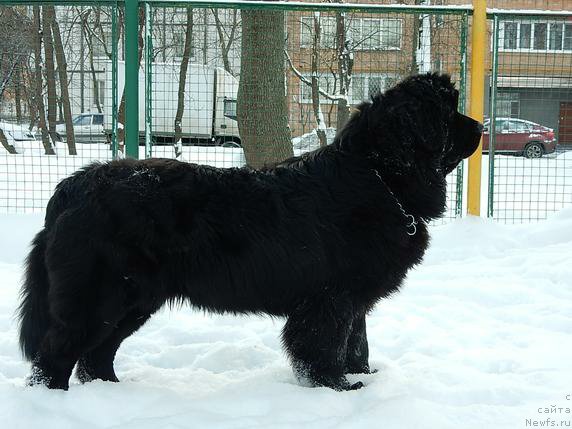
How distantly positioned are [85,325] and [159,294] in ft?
1.23

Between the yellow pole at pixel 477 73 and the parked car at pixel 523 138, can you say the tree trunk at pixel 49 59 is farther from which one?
the parked car at pixel 523 138

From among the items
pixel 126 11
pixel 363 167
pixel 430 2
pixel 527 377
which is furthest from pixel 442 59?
pixel 430 2

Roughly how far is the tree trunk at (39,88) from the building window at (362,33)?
294 centimetres

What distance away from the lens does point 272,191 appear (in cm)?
325

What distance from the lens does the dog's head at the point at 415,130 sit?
3299 mm

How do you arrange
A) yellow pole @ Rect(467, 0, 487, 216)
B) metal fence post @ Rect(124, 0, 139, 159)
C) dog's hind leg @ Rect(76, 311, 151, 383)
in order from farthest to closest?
yellow pole @ Rect(467, 0, 487, 216) < metal fence post @ Rect(124, 0, 139, 159) < dog's hind leg @ Rect(76, 311, 151, 383)

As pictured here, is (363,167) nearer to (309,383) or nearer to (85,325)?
(309,383)

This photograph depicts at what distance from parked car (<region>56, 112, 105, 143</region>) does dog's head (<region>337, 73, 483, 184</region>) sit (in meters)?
4.75

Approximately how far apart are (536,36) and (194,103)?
3960mm

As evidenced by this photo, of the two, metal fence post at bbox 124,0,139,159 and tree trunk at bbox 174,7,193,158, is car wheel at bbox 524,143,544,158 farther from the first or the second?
metal fence post at bbox 124,0,139,159

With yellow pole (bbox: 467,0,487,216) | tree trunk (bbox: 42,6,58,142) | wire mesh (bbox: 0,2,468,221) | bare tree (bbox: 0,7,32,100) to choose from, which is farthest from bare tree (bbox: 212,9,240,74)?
yellow pole (bbox: 467,0,487,216)

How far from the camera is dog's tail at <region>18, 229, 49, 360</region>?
122 inches

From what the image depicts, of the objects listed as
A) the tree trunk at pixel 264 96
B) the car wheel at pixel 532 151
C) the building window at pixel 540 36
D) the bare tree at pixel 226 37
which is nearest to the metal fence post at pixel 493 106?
the building window at pixel 540 36

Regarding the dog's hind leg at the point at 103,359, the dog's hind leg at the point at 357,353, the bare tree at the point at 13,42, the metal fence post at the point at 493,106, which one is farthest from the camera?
the bare tree at the point at 13,42
